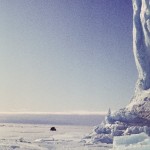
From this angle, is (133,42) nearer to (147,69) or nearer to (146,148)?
(147,69)

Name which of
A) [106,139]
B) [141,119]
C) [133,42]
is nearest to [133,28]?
[133,42]

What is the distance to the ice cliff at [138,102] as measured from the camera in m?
83.7

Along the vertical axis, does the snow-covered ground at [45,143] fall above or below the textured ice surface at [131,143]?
below

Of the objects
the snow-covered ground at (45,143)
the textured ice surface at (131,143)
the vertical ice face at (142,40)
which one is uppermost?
the vertical ice face at (142,40)

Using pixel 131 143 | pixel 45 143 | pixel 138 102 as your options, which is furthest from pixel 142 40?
pixel 131 143

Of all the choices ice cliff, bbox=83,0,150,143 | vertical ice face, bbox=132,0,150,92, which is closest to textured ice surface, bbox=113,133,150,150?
ice cliff, bbox=83,0,150,143

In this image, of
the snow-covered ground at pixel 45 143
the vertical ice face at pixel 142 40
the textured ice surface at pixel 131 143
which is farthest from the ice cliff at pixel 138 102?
the textured ice surface at pixel 131 143

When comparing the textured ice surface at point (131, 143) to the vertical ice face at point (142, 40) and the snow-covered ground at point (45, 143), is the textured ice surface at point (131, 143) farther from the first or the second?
the vertical ice face at point (142, 40)

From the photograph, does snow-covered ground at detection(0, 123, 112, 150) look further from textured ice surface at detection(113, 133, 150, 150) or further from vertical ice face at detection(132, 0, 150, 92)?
textured ice surface at detection(113, 133, 150, 150)

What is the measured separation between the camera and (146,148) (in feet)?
75.7

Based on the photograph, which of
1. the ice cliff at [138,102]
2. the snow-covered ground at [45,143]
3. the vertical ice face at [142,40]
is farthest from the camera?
the vertical ice face at [142,40]

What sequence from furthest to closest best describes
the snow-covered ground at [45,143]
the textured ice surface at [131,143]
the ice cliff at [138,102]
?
the ice cliff at [138,102] → the snow-covered ground at [45,143] → the textured ice surface at [131,143]

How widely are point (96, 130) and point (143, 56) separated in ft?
88.2

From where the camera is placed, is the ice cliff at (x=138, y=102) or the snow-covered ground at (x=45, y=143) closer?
the snow-covered ground at (x=45, y=143)
